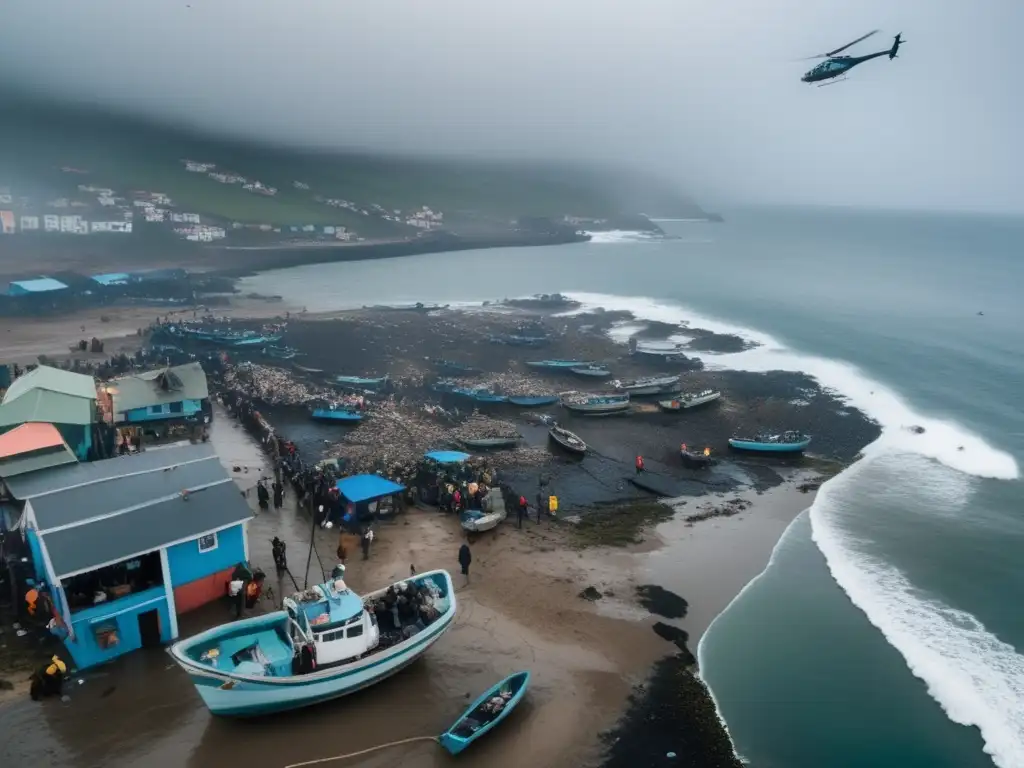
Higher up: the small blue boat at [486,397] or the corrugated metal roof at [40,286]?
the corrugated metal roof at [40,286]

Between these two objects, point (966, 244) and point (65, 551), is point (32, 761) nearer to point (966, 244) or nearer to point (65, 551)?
point (65, 551)

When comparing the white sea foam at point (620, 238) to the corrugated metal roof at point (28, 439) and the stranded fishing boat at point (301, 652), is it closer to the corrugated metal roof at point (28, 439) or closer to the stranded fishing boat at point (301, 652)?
the corrugated metal roof at point (28, 439)

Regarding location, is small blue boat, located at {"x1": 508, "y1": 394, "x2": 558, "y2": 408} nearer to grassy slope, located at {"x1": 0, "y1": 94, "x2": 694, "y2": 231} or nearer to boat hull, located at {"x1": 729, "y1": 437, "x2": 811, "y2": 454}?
boat hull, located at {"x1": 729, "y1": 437, "x2": 811, "y2": 454}

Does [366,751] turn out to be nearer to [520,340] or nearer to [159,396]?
[159,396]

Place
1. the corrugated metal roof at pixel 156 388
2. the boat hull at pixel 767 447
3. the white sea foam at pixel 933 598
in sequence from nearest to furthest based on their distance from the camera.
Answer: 1. the white sea foam at pixel 933 598
2. the corrugated metal roof at pixel 156 388
3. the boat hull at pixel 767 447

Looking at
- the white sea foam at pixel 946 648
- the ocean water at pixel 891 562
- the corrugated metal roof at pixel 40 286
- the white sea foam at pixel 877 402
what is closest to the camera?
the ocean water at pixel 891 562

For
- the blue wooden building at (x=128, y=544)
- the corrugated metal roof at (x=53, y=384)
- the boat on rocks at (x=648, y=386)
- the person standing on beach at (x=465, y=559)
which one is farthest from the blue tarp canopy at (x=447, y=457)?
the boat on rocks at (x=648, y=386)

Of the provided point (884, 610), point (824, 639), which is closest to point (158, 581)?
point (824, 639)

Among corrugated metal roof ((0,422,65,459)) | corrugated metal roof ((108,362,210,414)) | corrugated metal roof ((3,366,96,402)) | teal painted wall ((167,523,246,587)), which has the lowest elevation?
teal painted wall ((167,523,246,587))

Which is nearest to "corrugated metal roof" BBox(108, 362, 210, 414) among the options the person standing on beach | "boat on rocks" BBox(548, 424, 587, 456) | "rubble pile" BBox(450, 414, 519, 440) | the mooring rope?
"rubble pile" BBox(450, 414, 519, 440)
